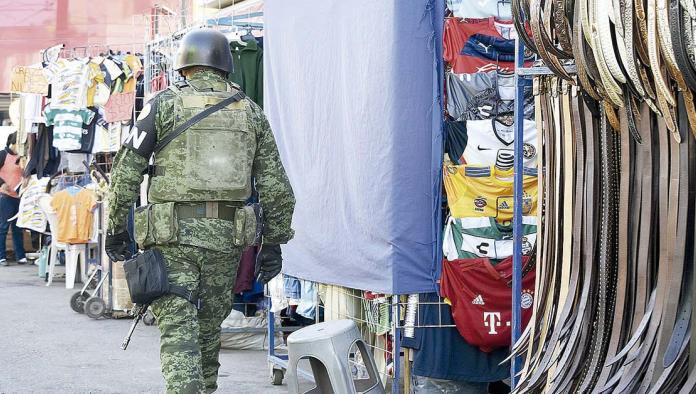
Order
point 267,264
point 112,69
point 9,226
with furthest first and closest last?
1. point 9,226
2. point 112,69
3. point 267,264

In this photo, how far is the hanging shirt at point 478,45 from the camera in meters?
6.39

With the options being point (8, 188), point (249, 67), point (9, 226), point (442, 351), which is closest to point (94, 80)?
point (249, 67)

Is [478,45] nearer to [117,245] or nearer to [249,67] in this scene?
[117,245]

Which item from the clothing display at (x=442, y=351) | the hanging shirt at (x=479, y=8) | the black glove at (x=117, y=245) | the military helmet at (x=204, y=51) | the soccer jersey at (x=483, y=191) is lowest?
the clothing display at (x=442, y=351)

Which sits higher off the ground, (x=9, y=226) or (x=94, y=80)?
(x=94, y=80)

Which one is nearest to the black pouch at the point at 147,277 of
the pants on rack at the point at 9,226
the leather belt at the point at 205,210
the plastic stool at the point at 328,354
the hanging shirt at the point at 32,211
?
the leather belt at the point at 205,210

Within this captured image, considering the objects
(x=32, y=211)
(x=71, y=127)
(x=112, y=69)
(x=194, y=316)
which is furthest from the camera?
(x=32, y=211)

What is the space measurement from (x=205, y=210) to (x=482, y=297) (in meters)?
1.68

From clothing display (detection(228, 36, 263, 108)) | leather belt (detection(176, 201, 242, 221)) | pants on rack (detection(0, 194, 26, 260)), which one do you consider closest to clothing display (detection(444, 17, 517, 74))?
leather belt (detection(176, 201, 242, 221))

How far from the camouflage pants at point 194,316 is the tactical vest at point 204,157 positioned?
0.30m

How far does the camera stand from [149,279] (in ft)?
18.0

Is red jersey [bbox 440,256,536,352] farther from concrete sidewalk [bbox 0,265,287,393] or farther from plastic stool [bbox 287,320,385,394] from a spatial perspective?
concrete sidewalk [bbox 0,265,287,393]

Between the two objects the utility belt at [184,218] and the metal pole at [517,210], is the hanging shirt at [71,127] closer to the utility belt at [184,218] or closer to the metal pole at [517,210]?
the utility belt at [184,218]

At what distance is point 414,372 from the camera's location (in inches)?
251
